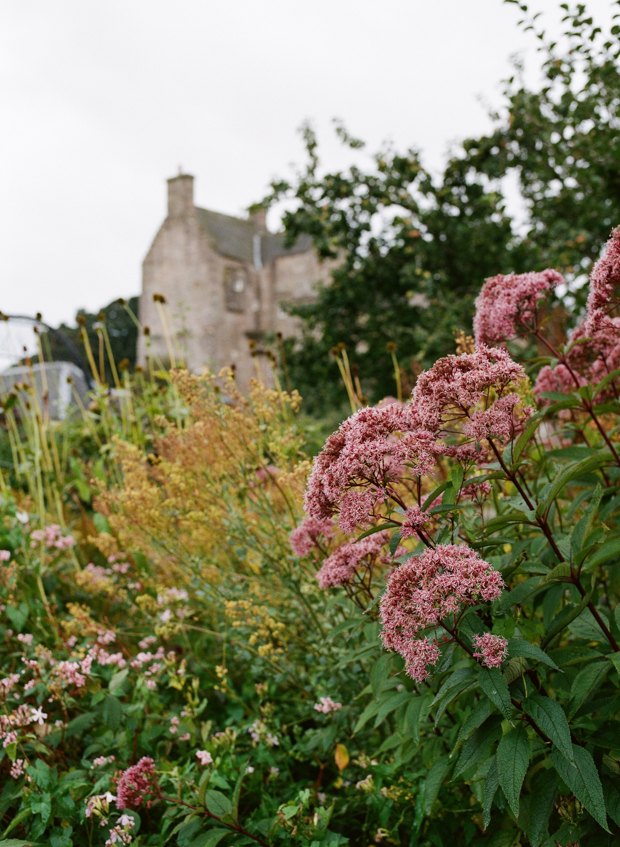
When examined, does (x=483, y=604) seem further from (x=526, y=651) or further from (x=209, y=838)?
(x=209, y=838)

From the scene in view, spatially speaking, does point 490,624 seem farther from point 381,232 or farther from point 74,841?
point 381,232

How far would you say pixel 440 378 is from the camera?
4.90 ft

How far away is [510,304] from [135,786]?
1.85m

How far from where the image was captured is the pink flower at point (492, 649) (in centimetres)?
130

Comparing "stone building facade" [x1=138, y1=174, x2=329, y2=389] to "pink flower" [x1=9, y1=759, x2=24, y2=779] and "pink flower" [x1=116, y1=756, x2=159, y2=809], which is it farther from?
"pink flower" [x1=116, y1=756, x2=159, y2=809]

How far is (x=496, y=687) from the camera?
128 cm

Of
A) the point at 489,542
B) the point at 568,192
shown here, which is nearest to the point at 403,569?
the point at 489,542

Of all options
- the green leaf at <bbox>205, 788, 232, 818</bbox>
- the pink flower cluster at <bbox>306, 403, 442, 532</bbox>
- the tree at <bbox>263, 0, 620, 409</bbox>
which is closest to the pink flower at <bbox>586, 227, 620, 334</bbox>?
the pink flower cluster at <bbox>306, 403, 442, 532</bbox>

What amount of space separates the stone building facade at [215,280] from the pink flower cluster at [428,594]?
A: 92.1ft

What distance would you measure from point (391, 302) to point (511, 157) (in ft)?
9.86

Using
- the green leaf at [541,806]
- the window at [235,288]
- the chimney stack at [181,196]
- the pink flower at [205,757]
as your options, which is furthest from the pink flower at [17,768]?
the chimney stack at [181,196]

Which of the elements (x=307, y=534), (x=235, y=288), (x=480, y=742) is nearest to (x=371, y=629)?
(x=307, y=534)

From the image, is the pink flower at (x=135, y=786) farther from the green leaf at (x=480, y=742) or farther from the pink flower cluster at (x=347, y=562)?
the green leaf at (x=480, y=742)

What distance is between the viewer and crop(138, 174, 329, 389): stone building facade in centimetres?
3025
